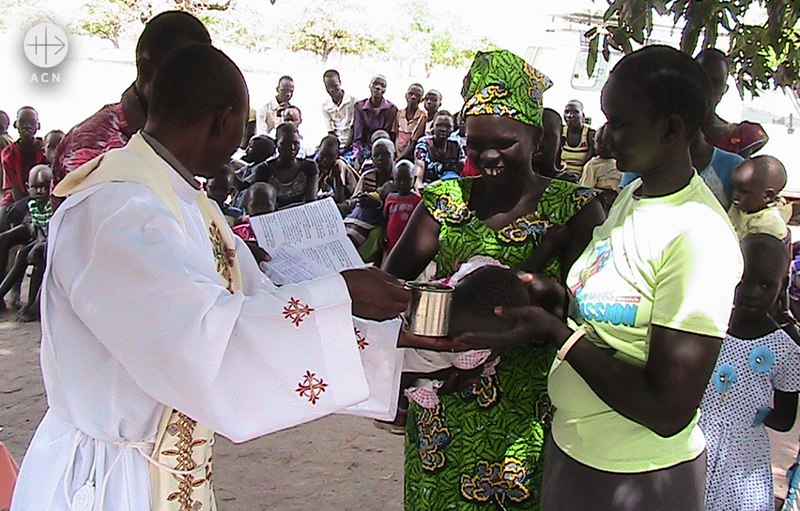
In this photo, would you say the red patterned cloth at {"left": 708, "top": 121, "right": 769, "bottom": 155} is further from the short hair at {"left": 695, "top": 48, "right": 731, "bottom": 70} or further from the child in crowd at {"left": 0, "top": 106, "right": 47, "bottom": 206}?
the child in crowd at {"left": 0, "top": 106, "right": 47, "bottom": 206}

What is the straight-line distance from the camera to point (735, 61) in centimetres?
321

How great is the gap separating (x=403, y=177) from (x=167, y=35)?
3959 mm

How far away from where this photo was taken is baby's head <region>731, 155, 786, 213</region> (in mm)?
4012

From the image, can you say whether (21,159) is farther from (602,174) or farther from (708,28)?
(708,28)

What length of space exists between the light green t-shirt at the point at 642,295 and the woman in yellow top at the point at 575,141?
22.4 ft

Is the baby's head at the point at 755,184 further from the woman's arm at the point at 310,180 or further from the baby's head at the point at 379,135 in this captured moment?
the baby's head at the point at 379,135

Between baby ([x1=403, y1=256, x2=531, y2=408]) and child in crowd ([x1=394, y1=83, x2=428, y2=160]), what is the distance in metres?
8.26

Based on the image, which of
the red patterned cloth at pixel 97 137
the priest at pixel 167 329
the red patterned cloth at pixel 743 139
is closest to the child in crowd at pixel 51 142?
the red patterned cloth at pixel 97 137

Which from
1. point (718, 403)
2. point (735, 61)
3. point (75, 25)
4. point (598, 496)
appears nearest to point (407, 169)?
point (735, 61)

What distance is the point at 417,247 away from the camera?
2248 millimetres

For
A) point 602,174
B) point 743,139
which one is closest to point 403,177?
point 602,174

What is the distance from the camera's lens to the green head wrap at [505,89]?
2.02 metres

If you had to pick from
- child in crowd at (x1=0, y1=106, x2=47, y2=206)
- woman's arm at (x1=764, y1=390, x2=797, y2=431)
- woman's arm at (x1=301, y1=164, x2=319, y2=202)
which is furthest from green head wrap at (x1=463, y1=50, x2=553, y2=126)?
child in crowd at (x1=0, y1=106, x2=47, y2=206)

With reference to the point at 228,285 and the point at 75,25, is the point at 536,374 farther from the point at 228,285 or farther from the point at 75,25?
the point at 75,25
